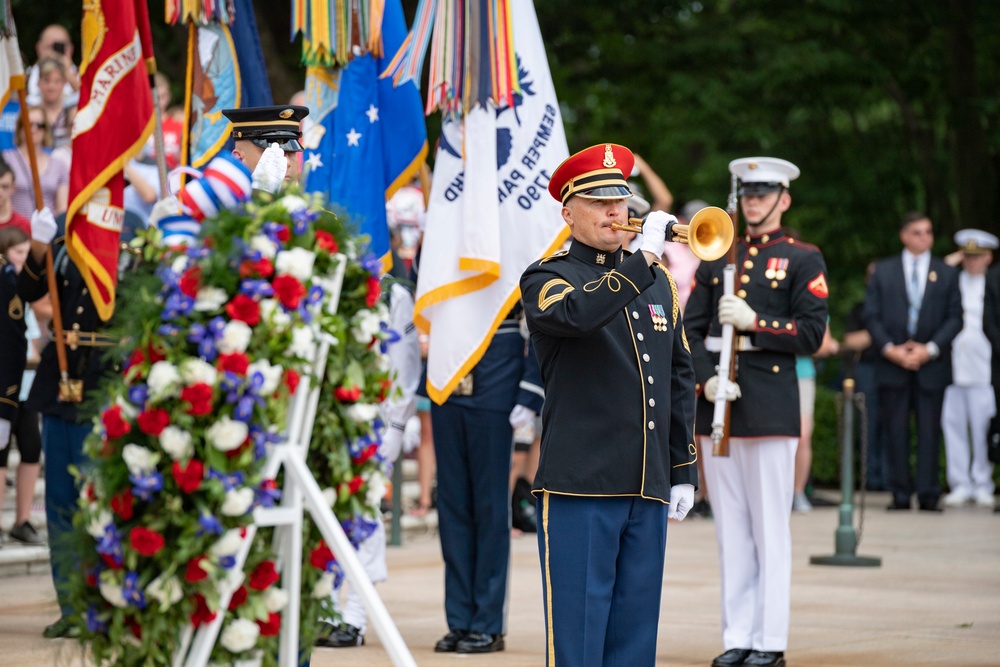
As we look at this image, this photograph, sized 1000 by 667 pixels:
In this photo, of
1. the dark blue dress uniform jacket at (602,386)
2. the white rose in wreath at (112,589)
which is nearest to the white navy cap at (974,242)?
the dark blue dress uniform jacket at (602,386)

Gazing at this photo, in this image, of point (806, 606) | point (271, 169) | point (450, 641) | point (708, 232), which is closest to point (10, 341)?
A: point (450, 641)

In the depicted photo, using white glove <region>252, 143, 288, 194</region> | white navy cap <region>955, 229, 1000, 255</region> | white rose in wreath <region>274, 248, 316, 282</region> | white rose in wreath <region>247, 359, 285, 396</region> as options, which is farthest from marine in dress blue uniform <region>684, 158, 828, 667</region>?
white navy cap <region>955, 229, 1000, 255</region>

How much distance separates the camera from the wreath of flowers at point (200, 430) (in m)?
4.14

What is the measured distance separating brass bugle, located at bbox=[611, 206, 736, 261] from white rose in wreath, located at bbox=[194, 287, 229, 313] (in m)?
1.67

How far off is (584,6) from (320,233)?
547 inches

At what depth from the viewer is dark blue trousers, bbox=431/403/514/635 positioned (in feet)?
25.0

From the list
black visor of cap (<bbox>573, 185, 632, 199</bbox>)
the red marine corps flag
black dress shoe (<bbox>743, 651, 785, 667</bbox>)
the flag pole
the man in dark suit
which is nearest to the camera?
black visor of cap (<bbox>573, 185, 632, 199</bbox>)

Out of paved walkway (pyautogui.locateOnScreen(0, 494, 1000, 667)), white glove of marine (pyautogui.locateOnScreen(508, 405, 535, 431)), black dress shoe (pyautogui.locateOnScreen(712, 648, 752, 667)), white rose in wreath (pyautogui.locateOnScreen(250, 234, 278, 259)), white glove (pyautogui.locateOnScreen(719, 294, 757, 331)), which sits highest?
white rose in wreath (pyautogui.locateOnScreen(250, 234, 278, 259))

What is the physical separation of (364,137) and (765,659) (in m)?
3.50

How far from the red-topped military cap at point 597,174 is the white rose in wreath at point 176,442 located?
1.96 meters

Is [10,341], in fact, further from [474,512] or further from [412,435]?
[412,435]

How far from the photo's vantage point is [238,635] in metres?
4.25

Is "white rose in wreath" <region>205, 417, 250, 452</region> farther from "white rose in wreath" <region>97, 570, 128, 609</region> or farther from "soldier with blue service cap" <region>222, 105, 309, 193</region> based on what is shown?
"soldier with blue service cap" <region>222, 105, 309, 193</region>

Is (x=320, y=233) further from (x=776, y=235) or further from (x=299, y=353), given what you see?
(x=776, y=235)
